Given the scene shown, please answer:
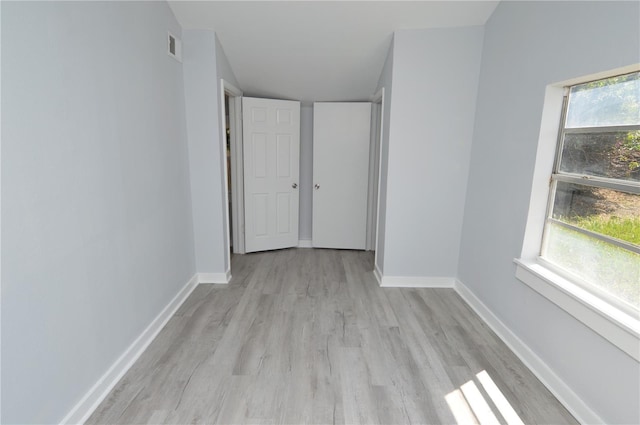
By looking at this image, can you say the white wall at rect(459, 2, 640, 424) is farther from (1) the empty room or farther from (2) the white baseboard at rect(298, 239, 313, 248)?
(2) the white baseboard at rect(298, 239, 313, 248)

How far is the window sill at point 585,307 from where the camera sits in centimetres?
134

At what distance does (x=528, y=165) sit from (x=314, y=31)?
80.7 inches

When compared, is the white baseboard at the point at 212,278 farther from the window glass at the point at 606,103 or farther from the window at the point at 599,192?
the window glass at the point at 606,103

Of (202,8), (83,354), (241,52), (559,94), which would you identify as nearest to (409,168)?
(559,94)

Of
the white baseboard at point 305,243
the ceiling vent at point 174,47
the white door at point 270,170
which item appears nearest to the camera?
the ceiling vent at point 174,47

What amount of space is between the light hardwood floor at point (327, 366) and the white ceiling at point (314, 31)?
2.28 metres

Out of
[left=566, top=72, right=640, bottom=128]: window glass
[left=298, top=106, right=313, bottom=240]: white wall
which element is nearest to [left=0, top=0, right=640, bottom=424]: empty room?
[left=566, top=72, right=640, bottom=128]: window glass

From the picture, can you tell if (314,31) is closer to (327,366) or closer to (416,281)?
(416,281)

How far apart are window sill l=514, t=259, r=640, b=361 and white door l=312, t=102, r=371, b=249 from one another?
7.35 ft

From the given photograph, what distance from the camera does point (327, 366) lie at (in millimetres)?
1938

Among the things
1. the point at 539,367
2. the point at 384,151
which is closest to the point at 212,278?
the point at 384,151

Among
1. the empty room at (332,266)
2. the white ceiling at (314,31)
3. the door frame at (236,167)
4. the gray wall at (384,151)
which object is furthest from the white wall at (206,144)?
the gray wall at (384,151)

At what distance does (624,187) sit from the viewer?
152 cm

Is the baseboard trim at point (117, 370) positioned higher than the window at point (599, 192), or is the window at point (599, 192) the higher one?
the window at point (599, 192)
